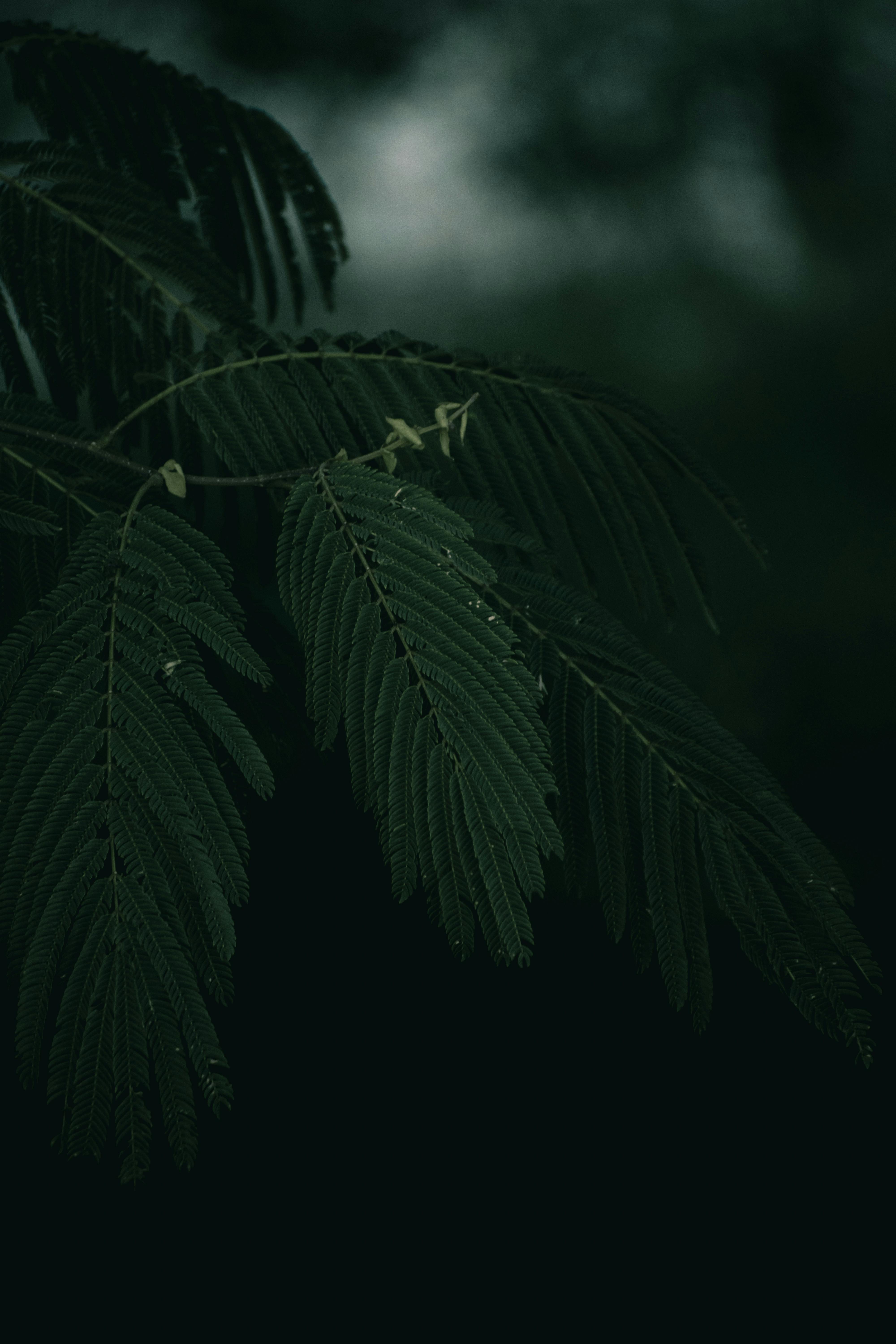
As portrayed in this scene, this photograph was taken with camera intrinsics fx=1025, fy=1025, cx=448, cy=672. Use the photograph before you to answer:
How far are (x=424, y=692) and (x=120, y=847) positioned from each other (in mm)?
164

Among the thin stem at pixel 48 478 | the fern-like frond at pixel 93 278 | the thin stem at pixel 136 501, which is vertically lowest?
the thin stem at pixel 136 501

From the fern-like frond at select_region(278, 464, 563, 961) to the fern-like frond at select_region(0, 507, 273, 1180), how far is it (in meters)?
0.05

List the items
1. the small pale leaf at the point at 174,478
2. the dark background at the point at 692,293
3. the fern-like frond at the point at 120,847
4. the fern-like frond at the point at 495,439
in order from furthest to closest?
the dark background at the point at 692,293 < the fern-like frond at the point at 495,439 < the small pale leaf at the point at 174,478 < the fern-like frond at the point at 120,847

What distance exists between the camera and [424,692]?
523 mm

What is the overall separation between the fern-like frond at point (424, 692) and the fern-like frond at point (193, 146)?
1.83ft

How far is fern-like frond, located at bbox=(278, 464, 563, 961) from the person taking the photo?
0.51 meters

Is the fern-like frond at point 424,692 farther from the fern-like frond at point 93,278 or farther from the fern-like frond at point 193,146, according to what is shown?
the fern-like frond at point 193,146

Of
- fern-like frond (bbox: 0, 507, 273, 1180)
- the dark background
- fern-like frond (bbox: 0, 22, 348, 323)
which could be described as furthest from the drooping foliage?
the dark background

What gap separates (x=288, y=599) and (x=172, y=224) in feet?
1.89

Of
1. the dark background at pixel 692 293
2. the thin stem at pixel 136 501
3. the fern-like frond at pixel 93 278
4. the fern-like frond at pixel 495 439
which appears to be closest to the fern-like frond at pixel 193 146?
the fern-like frond at pixel 93 278

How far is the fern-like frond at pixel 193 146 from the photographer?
1063mm

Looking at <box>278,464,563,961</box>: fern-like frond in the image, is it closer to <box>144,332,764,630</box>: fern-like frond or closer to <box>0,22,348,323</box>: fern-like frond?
<box>144,332,764,630</box>: fern-like frond

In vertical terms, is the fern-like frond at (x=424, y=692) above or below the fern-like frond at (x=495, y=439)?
below

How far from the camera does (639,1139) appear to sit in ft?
7.19
